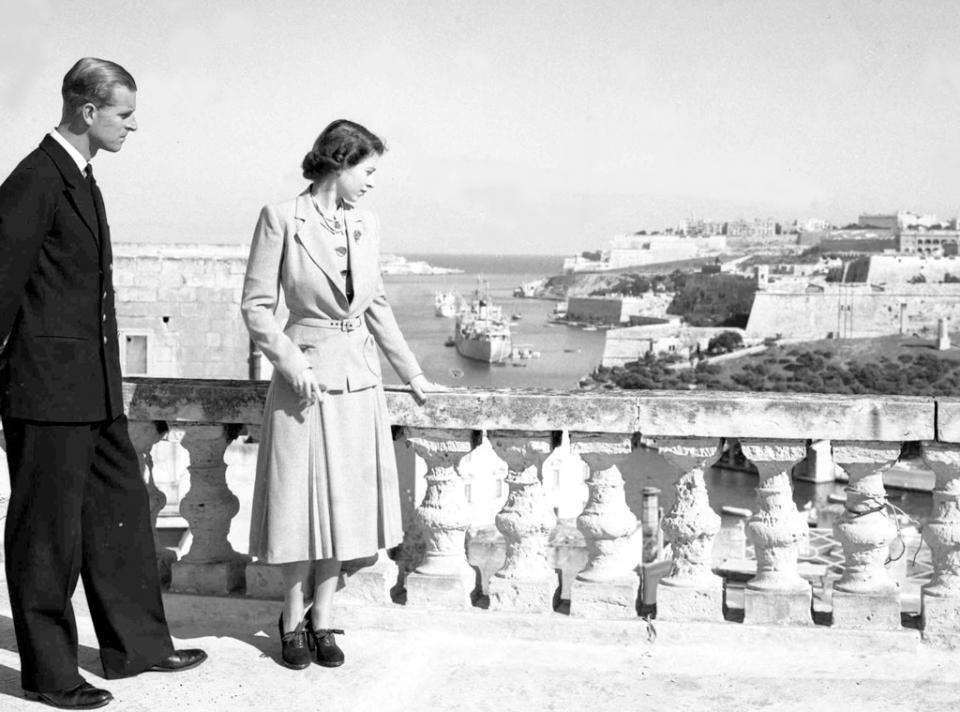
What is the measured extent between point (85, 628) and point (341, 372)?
52.4 inches

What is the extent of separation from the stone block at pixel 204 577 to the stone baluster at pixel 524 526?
3.02 ft

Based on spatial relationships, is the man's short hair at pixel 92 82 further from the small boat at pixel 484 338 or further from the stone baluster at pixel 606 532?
the small boat at pixel 484 338

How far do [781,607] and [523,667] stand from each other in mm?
868

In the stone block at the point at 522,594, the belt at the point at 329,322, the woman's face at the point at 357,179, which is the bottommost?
the stone block at the point at 522,594

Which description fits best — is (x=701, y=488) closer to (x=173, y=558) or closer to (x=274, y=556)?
(x=274, y=556)

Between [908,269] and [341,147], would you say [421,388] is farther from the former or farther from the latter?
[908,269]

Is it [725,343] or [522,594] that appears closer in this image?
[522,594]

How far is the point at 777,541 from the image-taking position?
3.92 meters

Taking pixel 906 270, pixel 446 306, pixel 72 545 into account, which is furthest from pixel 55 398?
pixel 446 306

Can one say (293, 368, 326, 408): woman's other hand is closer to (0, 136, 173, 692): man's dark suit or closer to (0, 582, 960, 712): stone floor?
(0, 136, 173, 692): man's dark suit

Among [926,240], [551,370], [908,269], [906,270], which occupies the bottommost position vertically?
[551,370]

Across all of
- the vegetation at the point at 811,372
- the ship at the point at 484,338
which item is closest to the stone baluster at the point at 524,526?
the vegetation at the point at 811,372

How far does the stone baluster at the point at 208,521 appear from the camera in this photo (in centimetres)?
416

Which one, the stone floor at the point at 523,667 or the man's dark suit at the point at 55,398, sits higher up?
the man's dark suit at the point at 55,398
